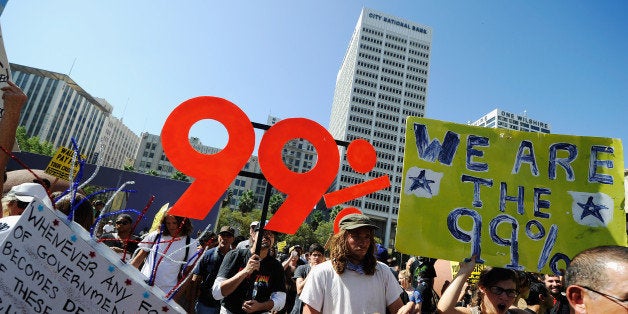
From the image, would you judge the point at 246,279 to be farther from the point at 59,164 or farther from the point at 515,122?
the point at 515,122

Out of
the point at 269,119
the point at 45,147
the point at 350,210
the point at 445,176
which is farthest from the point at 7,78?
the point at 269,119

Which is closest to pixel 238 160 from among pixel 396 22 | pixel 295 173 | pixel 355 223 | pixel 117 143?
pixel 295 173

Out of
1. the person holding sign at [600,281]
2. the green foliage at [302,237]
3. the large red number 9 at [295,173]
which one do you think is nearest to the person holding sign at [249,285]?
the large red number 9 at [295,173]

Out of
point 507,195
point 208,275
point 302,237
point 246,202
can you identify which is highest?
point 507,195

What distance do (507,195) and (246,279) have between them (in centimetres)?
275

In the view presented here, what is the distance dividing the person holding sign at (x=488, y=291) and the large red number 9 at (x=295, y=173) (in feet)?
4.55

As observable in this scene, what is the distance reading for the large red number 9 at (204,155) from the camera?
2.98 metres

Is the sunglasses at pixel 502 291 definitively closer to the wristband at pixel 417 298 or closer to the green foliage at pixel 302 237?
the wristband at pixel 417 298

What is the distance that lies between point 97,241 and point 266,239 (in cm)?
223

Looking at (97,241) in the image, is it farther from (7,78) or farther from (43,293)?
(7,78)

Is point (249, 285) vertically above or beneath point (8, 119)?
beneath

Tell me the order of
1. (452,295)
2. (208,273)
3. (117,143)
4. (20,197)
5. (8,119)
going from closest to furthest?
(8,119) → (20,197) → (452,295) → (208,273) → (117,143)

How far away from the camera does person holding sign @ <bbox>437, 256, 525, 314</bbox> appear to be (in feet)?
8.55

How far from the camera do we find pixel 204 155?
306cm
